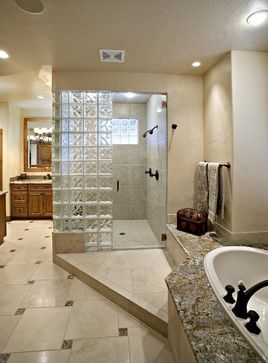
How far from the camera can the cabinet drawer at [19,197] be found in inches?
199

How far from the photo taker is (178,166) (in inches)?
119

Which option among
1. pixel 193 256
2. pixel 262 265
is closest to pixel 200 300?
pixel 193 256

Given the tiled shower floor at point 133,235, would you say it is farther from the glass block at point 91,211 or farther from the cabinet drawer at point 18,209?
the cabinet drawer at point 18,209

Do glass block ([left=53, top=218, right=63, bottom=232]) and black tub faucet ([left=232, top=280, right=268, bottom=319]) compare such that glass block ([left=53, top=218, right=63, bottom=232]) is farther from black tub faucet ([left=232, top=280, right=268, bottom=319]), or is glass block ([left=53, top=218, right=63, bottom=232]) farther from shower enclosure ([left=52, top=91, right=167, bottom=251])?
black tub faucet ([left=232, top=280, right=268, bottom=319])

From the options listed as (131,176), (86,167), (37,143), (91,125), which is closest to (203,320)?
(86,167)

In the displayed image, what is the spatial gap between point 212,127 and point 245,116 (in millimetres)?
478

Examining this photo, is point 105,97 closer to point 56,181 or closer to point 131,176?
point 56,181

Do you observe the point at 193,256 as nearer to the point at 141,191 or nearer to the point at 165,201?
the point at 165,201

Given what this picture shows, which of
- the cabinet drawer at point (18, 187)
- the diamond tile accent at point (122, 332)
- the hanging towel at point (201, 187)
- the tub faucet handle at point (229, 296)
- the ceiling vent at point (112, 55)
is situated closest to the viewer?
the tub faucet handle at point (229, 296)

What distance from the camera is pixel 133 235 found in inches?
146

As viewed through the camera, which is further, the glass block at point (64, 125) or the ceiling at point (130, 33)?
the glass block at point (64, 125)

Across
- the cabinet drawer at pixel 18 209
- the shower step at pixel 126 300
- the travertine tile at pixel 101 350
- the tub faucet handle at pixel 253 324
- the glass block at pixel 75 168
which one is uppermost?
the glass block at pixel 75 168

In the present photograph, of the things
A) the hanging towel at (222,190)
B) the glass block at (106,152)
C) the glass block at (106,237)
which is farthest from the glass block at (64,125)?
the hanging towel at (222,190)

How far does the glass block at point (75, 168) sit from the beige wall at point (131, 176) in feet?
5.79
